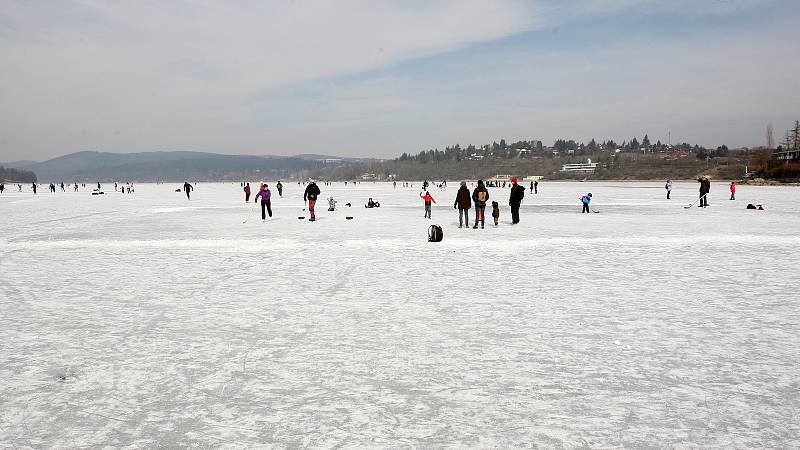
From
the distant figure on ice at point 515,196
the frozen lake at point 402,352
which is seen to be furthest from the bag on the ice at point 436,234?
the distant figure on ice at point 515,196

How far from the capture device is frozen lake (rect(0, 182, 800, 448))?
3.56m

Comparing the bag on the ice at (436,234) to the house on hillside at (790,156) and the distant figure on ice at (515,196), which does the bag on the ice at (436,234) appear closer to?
the distant figure on ice at (515,196)

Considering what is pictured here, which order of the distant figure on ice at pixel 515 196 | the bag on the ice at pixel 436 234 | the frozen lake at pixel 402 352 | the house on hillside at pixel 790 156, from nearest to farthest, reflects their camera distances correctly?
the frozen lake at pixel 402 352
the bag on the ice at pixel 436 234
the distant figure on ice at pixel 515 196
the house on hillside at pixel 790 156

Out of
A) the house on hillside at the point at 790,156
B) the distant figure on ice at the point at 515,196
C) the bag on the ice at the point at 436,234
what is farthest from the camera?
the house on hillside at the point at 790,156

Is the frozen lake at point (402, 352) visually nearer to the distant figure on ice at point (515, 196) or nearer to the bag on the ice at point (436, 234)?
the bag on the ice at point (436, 234)

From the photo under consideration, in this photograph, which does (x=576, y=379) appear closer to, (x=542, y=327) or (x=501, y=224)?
(x=542, y=327)

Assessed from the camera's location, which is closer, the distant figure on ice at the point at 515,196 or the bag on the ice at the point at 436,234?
the bag on the ice at the point at 436,234

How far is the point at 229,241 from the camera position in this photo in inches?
598


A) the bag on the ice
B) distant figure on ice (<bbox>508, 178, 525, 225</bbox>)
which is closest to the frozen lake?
the bag on the ice

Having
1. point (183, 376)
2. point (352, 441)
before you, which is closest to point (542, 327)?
point (352, 441)

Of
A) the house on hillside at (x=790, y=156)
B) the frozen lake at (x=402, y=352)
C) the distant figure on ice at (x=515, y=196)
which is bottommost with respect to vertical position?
the frozen lake at (x=402, y=352)

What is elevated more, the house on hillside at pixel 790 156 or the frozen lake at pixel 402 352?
the house on hillside at pixel 790 156

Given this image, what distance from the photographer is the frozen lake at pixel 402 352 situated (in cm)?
356

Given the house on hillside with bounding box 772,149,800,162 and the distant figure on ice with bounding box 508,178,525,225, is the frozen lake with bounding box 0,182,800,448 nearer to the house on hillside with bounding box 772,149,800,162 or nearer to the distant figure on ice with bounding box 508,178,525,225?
the distant figure on ice with bounding box 508,178,525,225
